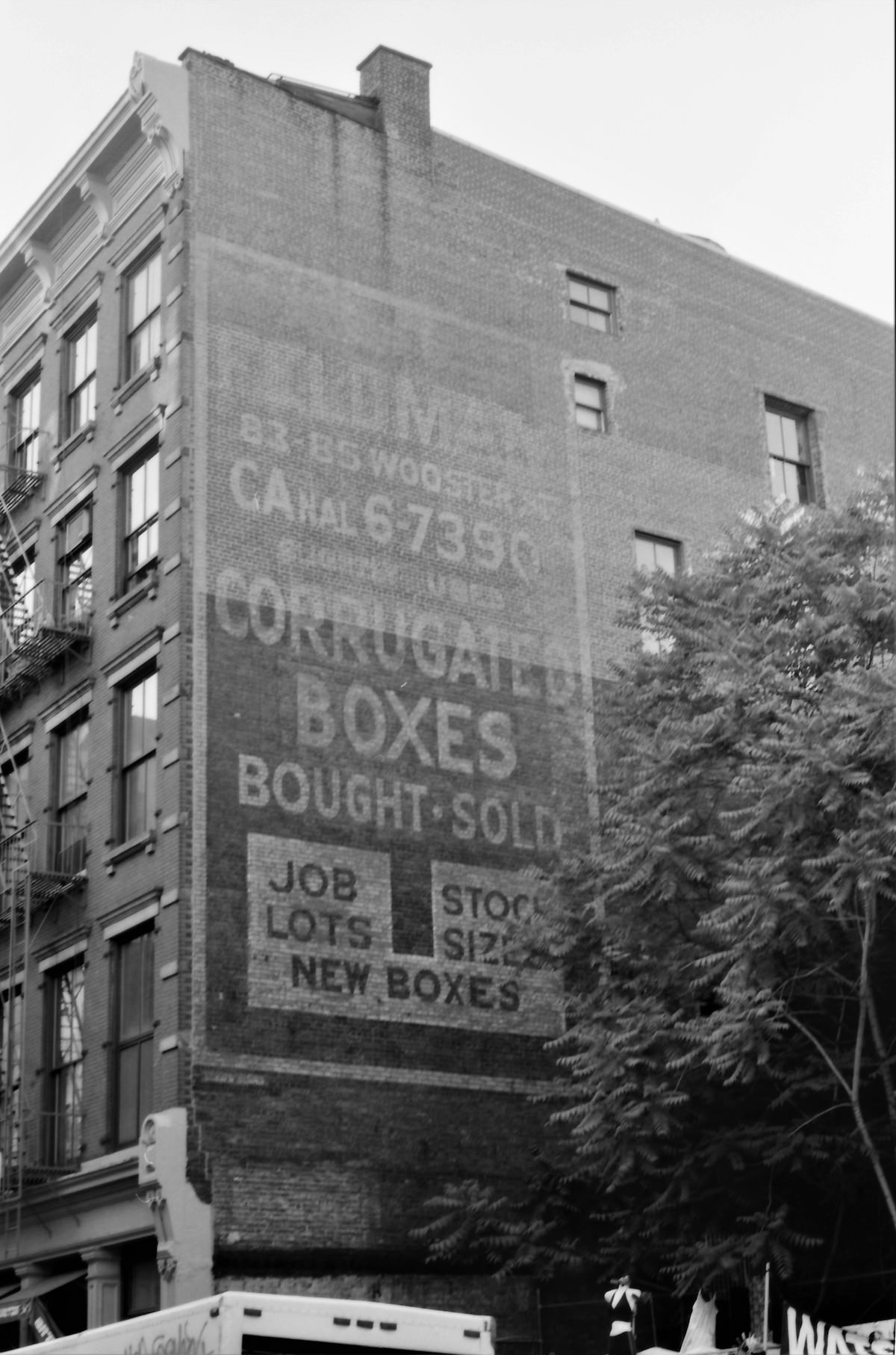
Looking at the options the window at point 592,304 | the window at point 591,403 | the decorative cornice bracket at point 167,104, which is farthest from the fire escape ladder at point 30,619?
the window at point 592,304

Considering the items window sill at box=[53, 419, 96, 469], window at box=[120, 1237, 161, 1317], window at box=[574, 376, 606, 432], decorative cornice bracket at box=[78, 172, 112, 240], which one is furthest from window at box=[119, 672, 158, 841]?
window at box=[574, 376, 606, 432]

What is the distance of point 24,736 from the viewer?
1347 inches

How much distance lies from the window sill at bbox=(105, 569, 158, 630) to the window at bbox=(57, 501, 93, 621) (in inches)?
51.1

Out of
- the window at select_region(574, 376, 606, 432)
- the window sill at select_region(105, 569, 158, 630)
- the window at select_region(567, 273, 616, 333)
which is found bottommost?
the window sill at select_region(105, 569, 158, 630)

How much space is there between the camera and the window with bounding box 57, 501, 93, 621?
33125 millimetres

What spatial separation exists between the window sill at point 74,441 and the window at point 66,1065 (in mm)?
9510

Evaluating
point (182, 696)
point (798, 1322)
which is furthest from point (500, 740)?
point (798, 1322)

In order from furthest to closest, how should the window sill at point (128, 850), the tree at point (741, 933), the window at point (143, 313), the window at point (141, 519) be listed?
1. the window at point (143, 313)
2. the window at point (141, 519)
3. the window sill at point (128, 850)
4. the tree at point (741, 933)

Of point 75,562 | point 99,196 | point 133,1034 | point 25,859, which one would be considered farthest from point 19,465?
A: point 133,1034

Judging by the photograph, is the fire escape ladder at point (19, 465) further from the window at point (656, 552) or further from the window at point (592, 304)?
the window at point (656, 552)

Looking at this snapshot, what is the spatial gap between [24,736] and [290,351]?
336 inches

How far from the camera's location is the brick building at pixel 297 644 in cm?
2823

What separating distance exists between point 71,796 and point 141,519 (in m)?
4.91

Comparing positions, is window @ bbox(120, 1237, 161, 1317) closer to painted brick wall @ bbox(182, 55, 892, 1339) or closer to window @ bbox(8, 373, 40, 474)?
painted brick wall @ bbox(182, 55, 892, 1339)
